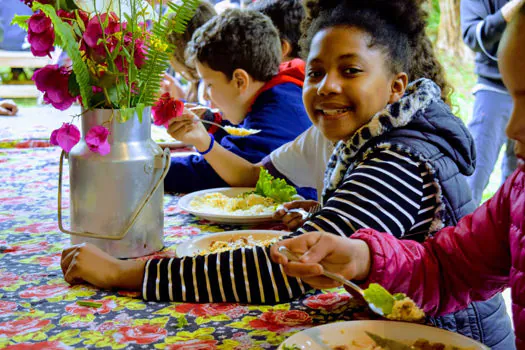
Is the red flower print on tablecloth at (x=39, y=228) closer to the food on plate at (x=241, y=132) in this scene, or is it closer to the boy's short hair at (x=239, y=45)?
the food on plate at (x=241, y=132)

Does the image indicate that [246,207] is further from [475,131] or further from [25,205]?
[475,131]

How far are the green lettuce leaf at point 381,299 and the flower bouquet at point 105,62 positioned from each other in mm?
543

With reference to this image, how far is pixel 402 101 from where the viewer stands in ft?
3.67

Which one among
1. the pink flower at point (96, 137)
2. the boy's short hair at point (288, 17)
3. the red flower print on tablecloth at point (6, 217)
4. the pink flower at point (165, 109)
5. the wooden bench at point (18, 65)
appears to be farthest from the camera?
the wooden bench at point (18, 65)

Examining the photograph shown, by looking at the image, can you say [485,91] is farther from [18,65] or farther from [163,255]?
[18,65]

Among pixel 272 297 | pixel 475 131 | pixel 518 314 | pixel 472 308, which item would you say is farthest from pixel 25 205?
pixel 475 131

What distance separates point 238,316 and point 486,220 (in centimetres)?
42

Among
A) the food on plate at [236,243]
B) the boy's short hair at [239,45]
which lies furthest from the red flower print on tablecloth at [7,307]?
the boy's short hair at [239,45]

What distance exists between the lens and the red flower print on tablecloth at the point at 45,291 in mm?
995

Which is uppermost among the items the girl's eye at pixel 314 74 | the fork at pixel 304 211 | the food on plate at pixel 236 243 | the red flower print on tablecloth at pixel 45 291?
the girl's eye at pixel 314 74

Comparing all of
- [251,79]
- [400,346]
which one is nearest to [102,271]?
[400,346]

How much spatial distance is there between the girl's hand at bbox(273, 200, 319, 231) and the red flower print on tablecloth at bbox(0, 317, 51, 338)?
626 millimetres

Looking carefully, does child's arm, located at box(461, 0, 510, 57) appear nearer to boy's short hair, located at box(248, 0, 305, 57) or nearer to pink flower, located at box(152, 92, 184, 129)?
boy's short hair, located at box(248, 0, 305, 57)

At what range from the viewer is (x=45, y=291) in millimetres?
1016
